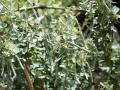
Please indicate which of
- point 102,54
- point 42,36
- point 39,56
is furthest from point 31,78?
point 102,54

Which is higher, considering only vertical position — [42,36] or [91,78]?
[42,36]

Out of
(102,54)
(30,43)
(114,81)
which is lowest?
(114,81)

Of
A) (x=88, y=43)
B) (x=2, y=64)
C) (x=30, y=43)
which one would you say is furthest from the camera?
(x=88, y=43)

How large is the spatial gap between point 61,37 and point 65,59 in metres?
0.10

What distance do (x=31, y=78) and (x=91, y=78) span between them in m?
0.28

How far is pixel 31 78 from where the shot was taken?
1815 millimetres

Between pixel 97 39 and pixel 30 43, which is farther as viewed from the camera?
pixel 97 39

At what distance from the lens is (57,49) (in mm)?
1685

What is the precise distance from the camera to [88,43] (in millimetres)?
1866

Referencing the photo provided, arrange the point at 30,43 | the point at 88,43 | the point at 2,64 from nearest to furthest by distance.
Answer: the point at 2,64, the point at 30,43, the point at 88,43

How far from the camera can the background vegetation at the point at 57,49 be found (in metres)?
1.67

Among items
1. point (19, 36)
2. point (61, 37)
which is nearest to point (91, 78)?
point (61, 37)

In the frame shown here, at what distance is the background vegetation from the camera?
167 cm

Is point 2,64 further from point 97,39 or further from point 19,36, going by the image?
point 97,39
